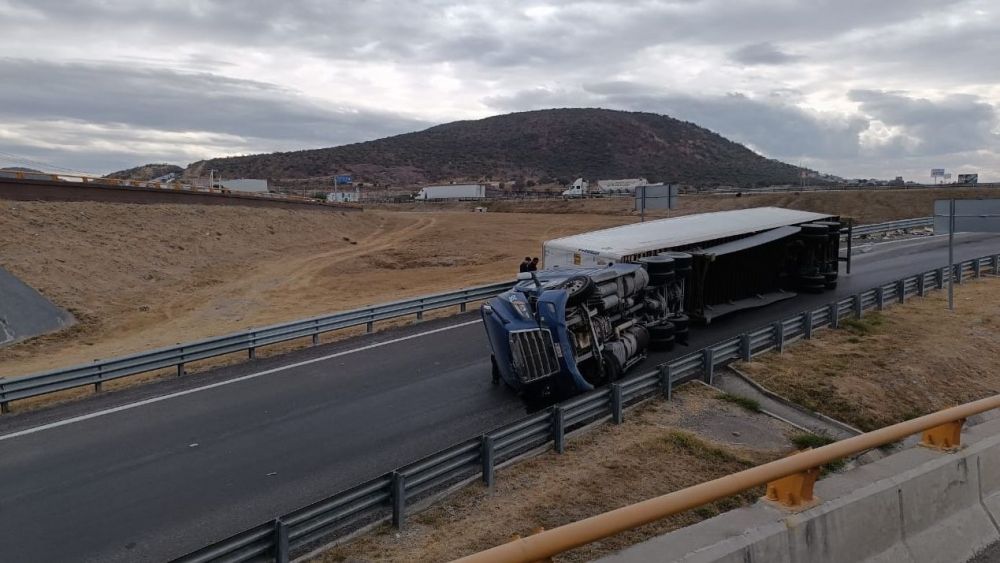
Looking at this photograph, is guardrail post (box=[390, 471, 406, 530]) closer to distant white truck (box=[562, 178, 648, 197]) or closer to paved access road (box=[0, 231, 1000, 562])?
paved access road (box=[0, 231, 1000, 562])

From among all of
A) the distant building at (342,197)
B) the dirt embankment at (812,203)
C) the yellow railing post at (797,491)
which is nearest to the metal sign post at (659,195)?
the yellow railing post at (797,491)

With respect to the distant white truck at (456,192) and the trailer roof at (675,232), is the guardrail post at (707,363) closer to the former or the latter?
the trailer roof at (675,232)

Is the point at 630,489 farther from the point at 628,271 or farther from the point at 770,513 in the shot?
the point at 628,271

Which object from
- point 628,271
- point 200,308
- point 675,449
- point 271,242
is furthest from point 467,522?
point 271,242

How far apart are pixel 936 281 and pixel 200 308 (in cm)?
2614

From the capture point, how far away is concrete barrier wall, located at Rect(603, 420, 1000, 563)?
4.63m

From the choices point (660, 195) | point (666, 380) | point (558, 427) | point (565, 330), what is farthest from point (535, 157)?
point (558, 427)

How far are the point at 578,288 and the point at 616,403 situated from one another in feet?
7.08

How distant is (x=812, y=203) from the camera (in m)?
68.2

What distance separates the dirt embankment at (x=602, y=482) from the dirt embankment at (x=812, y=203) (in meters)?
53.7

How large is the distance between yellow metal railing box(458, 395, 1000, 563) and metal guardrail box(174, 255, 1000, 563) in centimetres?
456

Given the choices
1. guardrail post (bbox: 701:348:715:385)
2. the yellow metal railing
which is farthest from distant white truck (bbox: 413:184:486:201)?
the yellow metal railing

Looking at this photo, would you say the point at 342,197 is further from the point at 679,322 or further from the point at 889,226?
the point at 679,322

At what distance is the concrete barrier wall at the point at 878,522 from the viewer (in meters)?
4.63
